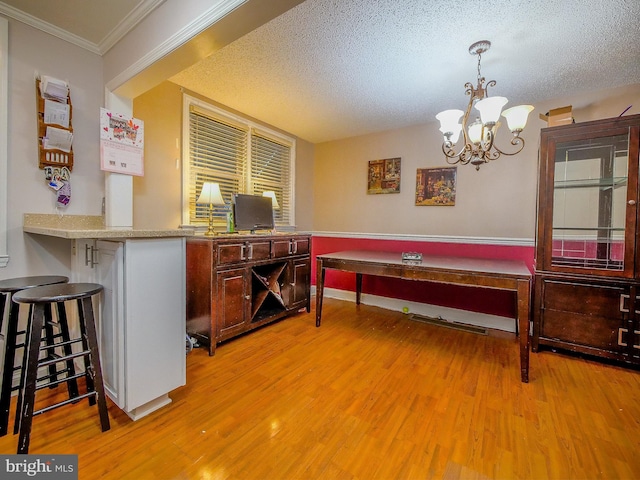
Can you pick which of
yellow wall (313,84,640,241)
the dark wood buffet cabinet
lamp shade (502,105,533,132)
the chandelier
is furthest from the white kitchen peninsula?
yellow wall (313,84,640,241)

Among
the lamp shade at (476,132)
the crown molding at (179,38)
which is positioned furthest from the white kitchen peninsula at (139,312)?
the lamp shade at (476,132)

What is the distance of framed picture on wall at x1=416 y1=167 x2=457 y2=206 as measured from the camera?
3291 mm

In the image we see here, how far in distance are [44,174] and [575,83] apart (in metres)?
4.25

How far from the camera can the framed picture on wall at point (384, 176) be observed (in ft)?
12.0

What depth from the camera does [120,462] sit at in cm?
125

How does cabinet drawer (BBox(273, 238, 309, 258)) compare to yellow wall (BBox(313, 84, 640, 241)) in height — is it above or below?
below

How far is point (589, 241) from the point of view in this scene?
2.36 meters

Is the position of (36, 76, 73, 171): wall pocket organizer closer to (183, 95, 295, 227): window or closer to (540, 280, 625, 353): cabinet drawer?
(183, 95, 295, 227): window

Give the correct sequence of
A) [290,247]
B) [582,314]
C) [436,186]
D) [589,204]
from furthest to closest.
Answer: [436,186], [290,247], [589,204], [582,314]

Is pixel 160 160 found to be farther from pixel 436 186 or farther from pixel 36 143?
pixel 436 186

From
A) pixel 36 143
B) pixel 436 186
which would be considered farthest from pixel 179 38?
pixel 436 186

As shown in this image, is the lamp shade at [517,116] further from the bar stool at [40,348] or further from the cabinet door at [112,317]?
the bar stool at [40,348]

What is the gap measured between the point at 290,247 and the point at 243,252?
25.8 inches

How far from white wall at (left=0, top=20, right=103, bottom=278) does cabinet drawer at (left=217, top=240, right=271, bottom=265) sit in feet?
3.12
